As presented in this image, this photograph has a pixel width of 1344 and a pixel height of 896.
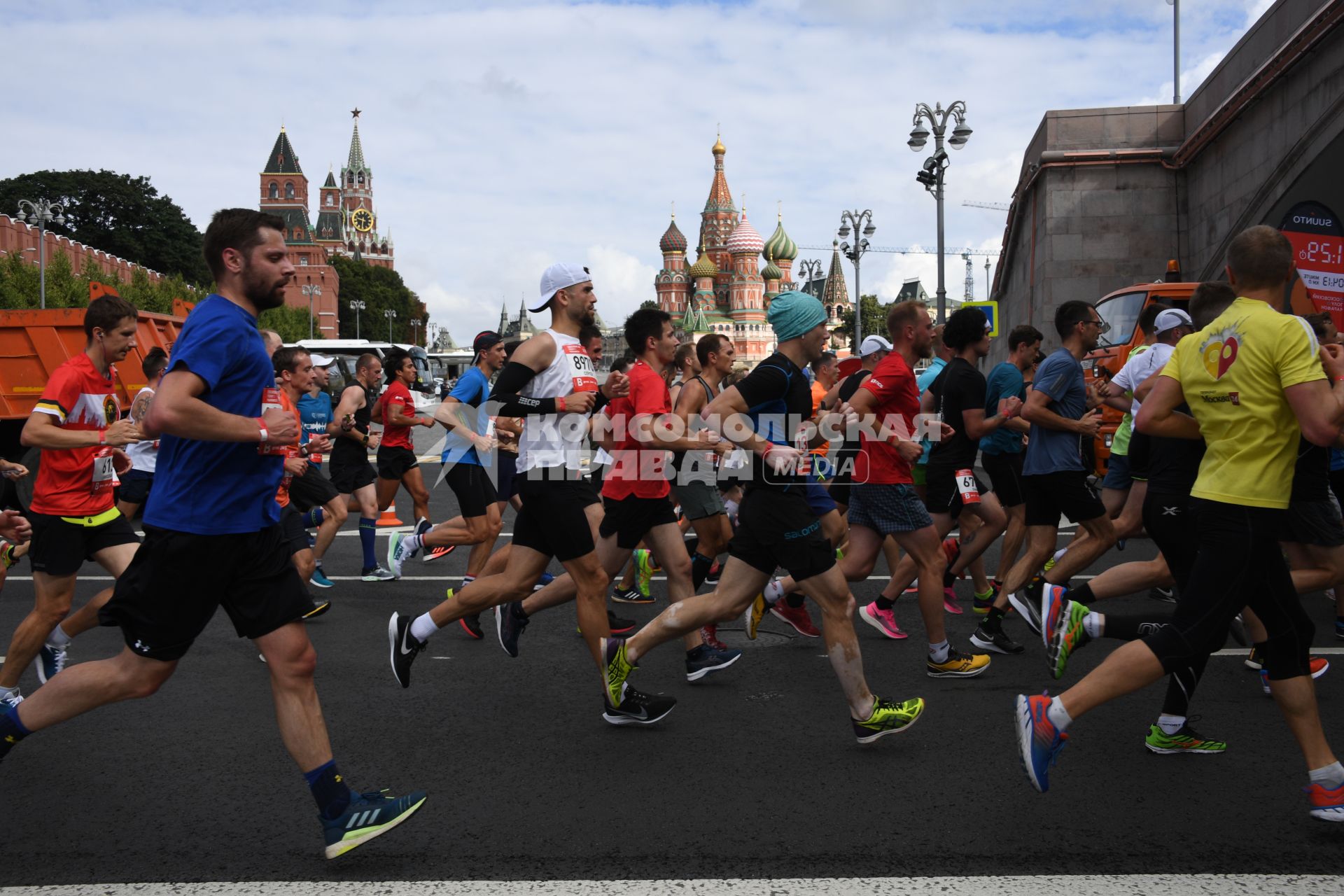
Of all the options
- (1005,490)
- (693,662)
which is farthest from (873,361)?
(693,662)

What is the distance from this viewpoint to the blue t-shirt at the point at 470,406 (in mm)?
7484

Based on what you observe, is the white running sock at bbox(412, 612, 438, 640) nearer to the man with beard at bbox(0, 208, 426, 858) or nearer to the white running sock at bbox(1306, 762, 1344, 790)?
the man with beard at bbox(0, 208, 426, 858)

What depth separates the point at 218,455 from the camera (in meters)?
3.42

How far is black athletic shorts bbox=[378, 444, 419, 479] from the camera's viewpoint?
9016 mm

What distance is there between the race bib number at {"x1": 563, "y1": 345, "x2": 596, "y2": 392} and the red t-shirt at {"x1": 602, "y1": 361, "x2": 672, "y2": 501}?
1.77ft

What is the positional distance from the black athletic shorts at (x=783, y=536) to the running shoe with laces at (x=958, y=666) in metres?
1.40

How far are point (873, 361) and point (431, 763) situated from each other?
5578 mm

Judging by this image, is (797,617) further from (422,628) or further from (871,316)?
(871,316)

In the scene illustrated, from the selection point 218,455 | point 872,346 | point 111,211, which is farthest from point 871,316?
point 218,455

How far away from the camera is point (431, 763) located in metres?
4.37

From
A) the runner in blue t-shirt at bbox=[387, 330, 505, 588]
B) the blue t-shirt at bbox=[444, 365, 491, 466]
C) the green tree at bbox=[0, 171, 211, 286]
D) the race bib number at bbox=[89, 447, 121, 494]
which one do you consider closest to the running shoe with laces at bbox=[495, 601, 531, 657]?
the blue t-shirt at bbox=[444, 365, 491, 466]

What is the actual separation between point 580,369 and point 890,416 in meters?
1.66

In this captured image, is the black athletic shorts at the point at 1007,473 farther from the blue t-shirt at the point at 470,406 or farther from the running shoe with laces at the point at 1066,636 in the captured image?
the blue t-shirt at the point at 470,406

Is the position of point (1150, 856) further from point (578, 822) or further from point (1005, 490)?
point (1005, 490)
